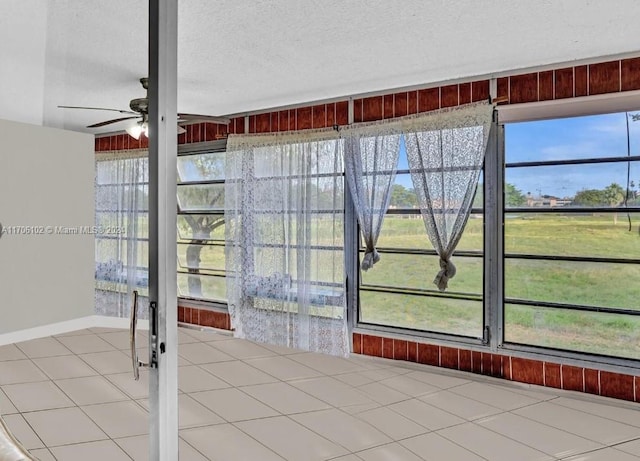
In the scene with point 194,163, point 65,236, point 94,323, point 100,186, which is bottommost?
point 94,323

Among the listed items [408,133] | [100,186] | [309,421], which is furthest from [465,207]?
[100,186]

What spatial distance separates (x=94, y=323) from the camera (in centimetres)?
204

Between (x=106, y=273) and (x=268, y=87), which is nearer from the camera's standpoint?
(x=106, y=273)

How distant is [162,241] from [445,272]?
2.93 meters

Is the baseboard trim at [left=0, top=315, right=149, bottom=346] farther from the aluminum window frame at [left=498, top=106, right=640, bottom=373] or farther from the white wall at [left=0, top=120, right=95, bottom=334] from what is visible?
the aluminum window frame at [left=498, top=106, right=640, bottom=373]

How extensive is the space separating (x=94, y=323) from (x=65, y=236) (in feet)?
1.37

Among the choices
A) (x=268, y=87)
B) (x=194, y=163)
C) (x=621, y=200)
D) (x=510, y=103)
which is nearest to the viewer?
(x=621, y=200)

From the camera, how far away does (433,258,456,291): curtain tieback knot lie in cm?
412

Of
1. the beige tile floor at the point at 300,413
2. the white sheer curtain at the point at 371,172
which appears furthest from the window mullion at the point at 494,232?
the white sheer curtain at the point at 371,172

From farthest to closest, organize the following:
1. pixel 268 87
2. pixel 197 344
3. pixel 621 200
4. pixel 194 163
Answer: pixel 194 163 < pixel 197 344 < pixel 268 87 < pixel 621 200

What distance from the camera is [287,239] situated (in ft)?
16.5

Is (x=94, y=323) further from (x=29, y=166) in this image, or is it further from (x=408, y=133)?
(x=408, y=133)

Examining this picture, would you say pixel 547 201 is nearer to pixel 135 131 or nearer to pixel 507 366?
pixel 507 366

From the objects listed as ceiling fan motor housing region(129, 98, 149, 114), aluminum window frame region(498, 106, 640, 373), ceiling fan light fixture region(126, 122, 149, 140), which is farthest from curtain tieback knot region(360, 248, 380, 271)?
ceiling fan light fixture region(126, 122, 149, 140)
